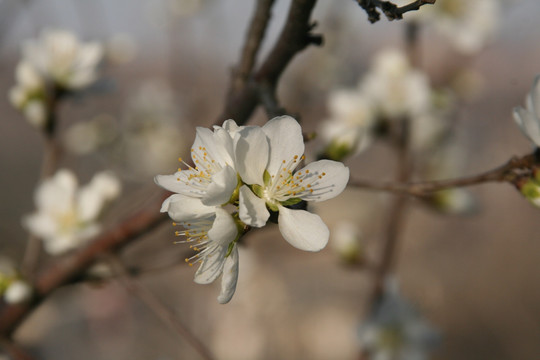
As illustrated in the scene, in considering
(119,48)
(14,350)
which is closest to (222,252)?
(14,350)

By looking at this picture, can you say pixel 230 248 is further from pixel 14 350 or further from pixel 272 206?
pixel 14 350

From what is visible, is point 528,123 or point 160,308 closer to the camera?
point 528,123

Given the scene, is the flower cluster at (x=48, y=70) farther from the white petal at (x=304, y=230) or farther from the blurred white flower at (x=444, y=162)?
the blurred white flower at (x=444, y=162)

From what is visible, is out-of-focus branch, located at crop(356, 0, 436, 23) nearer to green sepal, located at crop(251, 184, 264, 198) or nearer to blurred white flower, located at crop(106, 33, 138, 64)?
green sepal, located at crop(251, 184, 264, 198)

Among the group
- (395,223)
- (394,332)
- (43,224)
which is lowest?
(394,332)

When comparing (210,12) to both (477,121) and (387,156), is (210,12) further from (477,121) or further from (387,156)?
(477,121)

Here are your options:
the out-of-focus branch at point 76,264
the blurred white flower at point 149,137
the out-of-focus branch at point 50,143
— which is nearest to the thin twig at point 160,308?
the out-of-focus branch at point 76,264

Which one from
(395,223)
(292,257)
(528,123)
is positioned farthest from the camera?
(292,257)
